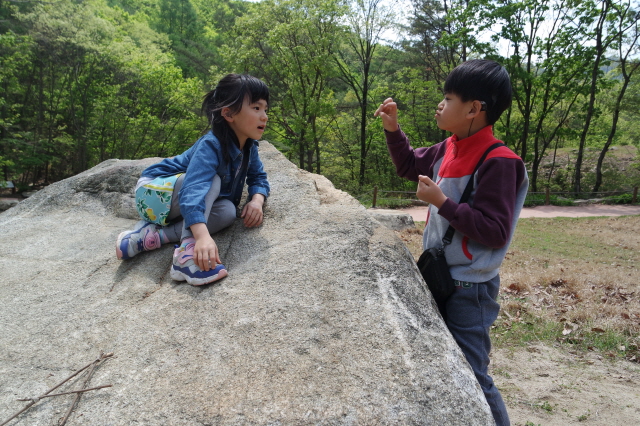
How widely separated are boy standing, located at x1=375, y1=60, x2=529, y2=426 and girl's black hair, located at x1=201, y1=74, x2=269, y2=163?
41.1 inches

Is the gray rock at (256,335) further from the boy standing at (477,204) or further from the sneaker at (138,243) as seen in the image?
the boy standing at (477,204)

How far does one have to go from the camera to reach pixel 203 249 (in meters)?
2.13

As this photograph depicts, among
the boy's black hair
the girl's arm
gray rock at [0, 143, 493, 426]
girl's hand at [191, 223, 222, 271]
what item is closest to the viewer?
gray rock at [0, 143, 493, 426]

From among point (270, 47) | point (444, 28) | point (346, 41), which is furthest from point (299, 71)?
point (444, 28)

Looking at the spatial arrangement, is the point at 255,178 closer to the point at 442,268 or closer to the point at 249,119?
the point at 249,119

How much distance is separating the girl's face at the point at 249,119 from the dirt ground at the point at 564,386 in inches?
115

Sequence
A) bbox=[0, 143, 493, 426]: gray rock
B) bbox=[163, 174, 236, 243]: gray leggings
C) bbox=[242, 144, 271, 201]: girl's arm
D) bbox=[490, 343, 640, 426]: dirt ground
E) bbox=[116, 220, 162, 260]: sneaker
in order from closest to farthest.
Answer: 1. bbox=[0, 143, 493, 426]: gray rock
2. bbox=[163, 174, 236, 243]: gray leggings
3. bbox=[116, 220, 162, 260]: sneaker
4. bbox=[242, 144, 271, 201]: girl's arm
5. bbox=[490, 343, 640, 426]: dirt ground

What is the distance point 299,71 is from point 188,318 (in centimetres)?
1956

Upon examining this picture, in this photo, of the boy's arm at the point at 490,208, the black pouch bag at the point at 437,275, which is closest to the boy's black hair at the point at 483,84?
the boy's arm at the point at 490,208

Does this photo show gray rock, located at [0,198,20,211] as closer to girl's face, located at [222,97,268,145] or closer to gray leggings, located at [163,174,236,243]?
gray leggings, located at [163,174,236,243]

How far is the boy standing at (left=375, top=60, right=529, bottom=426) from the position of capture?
185 cm

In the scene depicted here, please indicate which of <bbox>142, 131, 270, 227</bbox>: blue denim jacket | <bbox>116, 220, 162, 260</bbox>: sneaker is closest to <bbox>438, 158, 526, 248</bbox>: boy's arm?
<bbox>142, 131, 270, 227</bbox>: blue denim jacket

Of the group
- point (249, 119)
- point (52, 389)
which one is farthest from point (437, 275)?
point (52, 389)

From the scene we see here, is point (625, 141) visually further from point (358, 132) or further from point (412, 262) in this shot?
point (412, 262)
